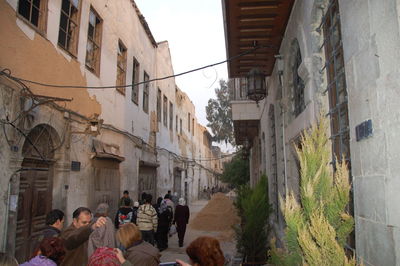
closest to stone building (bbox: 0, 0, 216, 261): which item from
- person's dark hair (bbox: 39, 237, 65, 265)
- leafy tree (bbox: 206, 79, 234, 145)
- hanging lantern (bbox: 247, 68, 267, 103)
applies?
hanging lantern (bbox: 247, 68, 267, 103)

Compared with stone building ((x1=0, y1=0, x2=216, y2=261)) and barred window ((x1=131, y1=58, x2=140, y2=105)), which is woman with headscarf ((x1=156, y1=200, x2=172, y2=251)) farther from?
barred window ((x1=131, y1=58, x2=140, y2=105))

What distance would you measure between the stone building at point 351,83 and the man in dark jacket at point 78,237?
233 cm

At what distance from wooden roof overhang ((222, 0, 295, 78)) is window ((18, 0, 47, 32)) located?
→ 365 cm

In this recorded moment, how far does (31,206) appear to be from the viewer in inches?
240

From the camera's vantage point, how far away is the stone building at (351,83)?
2.06 metres

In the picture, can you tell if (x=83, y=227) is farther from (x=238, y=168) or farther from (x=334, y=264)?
(x=238, y=168)

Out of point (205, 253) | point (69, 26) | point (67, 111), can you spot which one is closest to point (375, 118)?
point (205, 253)

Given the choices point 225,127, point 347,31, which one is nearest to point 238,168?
point 225,127

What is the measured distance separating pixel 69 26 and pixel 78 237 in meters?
5.56

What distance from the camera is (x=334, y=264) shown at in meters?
2.09

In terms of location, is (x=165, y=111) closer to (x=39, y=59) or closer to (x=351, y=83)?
(x=39, y=59)

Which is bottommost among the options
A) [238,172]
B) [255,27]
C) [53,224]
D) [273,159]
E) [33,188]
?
[53,224]

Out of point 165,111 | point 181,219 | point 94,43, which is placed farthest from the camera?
point 165,111

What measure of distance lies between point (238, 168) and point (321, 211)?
22.4 metres
